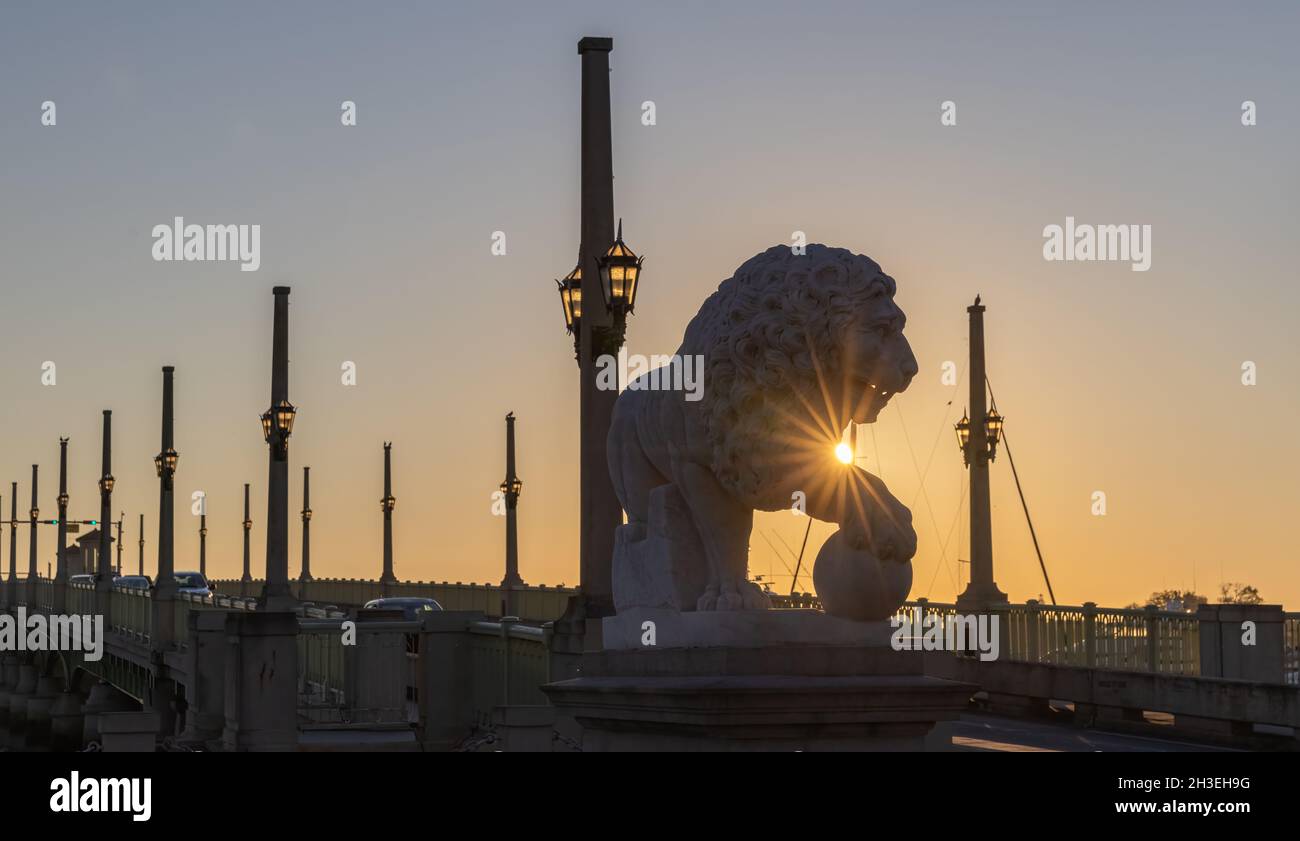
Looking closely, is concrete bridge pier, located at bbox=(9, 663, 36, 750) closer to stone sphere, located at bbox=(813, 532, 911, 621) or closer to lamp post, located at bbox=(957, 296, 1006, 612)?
lamp post, located at bbox=(957, 296, 1006, 612)

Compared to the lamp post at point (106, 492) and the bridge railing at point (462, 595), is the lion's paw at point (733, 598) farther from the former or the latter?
the lamp post at point (106, 492)

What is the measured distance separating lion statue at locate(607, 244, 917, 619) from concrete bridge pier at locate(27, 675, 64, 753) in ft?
262

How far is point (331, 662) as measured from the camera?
29.9 m

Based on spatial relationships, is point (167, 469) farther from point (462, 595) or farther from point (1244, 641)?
point (1244, 641)

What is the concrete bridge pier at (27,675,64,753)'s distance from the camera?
3307 inches

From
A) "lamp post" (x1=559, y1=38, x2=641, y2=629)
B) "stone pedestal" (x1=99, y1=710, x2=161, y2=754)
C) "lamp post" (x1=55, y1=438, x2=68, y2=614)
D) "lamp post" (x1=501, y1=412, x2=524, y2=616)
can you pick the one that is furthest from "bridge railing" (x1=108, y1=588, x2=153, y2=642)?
"stone pedestal" (x1=99, y1=710, x2=161, y2=754)

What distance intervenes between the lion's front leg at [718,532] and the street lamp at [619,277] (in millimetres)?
10938

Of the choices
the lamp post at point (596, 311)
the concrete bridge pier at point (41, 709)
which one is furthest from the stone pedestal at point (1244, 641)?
the concrete bridge pier at point (41, 709)

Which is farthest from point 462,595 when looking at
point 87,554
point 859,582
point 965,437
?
point 87,554

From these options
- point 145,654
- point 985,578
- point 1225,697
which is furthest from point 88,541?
point 1225,697

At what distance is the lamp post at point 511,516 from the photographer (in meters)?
58.5

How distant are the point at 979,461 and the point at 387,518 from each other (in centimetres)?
4200

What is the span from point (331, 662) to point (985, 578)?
42.2ft
